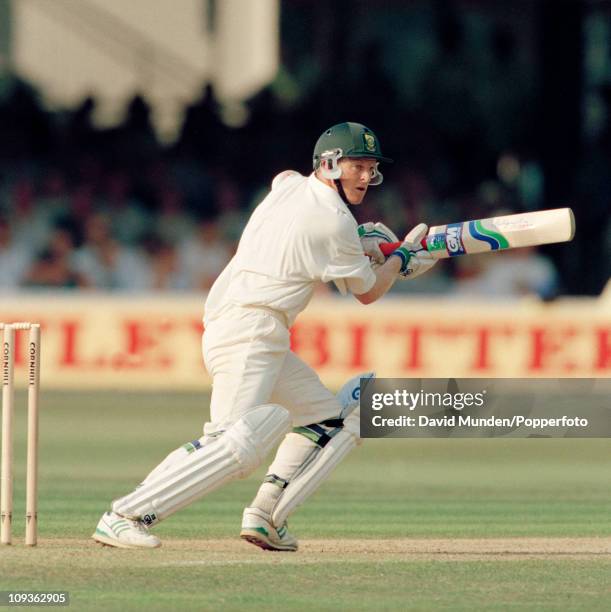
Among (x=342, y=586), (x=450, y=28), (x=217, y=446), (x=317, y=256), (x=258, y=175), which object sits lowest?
(x=342, y=586)

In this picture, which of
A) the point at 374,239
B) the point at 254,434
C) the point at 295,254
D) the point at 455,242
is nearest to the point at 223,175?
the point at 374,239

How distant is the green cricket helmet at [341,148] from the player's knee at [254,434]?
3.09 feet

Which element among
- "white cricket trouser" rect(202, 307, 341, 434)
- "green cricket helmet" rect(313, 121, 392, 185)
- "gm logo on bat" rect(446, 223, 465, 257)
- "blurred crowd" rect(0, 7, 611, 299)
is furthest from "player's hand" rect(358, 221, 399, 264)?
"blurred crowd" rect(0, 7, 611, 299)

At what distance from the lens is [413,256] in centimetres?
687

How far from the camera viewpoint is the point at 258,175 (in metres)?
17.7

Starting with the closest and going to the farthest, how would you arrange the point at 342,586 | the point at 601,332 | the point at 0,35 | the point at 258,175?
the point at 342,586
the point at 601,332
the point at 258,175
the point at 0,35

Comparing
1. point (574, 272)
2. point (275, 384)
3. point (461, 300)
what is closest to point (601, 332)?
point (461, 300)

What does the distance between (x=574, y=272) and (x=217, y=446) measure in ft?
39.5

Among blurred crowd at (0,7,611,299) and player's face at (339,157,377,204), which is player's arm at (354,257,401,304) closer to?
player's face at (339,157,377,204)

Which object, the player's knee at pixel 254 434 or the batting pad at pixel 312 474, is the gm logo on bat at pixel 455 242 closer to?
the batting pad at pixel 312 474

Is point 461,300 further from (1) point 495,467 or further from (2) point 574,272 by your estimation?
(1) point 495,467

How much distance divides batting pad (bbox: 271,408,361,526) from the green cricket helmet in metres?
0.95

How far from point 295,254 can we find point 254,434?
2.29ft

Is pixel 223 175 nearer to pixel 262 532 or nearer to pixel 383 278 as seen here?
pixel 383 278
